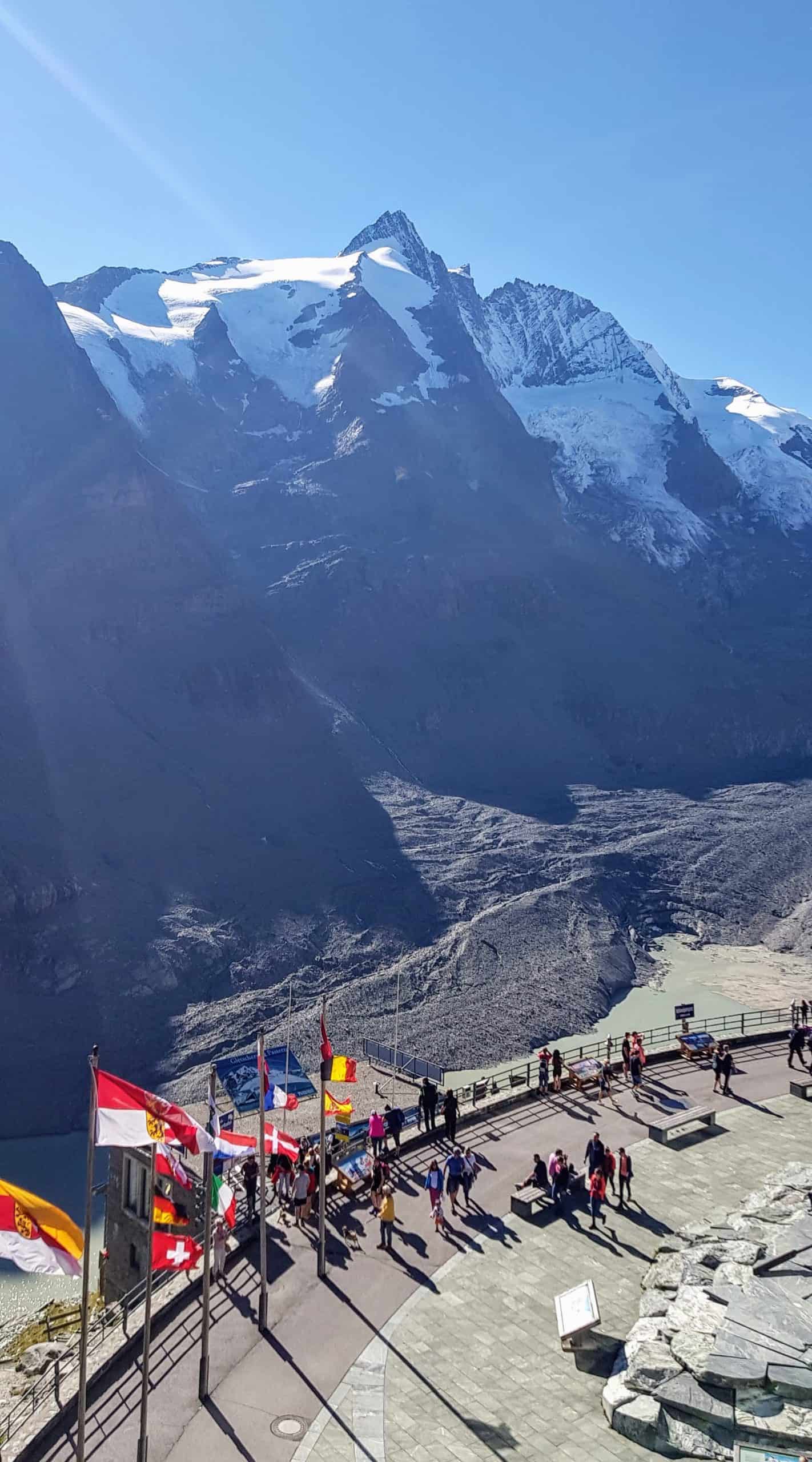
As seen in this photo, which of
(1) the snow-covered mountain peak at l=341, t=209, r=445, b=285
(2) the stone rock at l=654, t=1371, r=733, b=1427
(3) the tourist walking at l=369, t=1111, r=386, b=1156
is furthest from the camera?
(1) the snow-covered mountain peak at l=341, t=209, r=445, b=285

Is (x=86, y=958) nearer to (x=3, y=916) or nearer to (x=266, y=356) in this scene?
(x=3, y=916)

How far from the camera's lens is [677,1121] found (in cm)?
2311

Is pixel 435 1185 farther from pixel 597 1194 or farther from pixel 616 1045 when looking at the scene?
pixel 616 1045

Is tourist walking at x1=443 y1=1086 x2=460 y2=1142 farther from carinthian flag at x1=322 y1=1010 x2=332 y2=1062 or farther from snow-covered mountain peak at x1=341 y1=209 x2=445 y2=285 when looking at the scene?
snow-covered mountain peak at x1=341 y1=209 x2=445 y2=285

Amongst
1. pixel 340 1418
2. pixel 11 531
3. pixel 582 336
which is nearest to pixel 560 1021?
pixel 340 1418

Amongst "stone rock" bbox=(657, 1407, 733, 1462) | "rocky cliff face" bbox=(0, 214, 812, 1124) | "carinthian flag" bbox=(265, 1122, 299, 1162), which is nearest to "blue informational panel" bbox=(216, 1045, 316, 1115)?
"rocky cliff face" bbox=(0, 214, 812, 1124)

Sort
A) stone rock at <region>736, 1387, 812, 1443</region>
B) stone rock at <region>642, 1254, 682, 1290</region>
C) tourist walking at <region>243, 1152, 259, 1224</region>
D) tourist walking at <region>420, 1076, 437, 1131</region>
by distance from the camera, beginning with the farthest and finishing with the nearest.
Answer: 1. tourist walking at <region>420, 1076, 437, 1131</region>
2. tourist walking at <region>243, 1152, 259, 1224</region>
3. stone rock at <region>642, 1254, 682, 1290</region>
4. stone rock at <region>736, 1387, 812, 1443</region>

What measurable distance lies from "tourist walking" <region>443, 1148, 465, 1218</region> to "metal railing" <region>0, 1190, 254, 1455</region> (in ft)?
17.3

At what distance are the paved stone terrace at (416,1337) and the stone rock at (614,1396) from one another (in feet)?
0.56

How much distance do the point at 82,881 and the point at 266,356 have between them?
121703 mm

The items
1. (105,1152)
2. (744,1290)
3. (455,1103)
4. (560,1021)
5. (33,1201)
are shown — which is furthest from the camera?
(560,1021)

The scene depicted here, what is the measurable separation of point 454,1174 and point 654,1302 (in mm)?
5090

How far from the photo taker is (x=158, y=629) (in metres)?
84.2

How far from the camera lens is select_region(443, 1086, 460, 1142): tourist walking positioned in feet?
74.6
